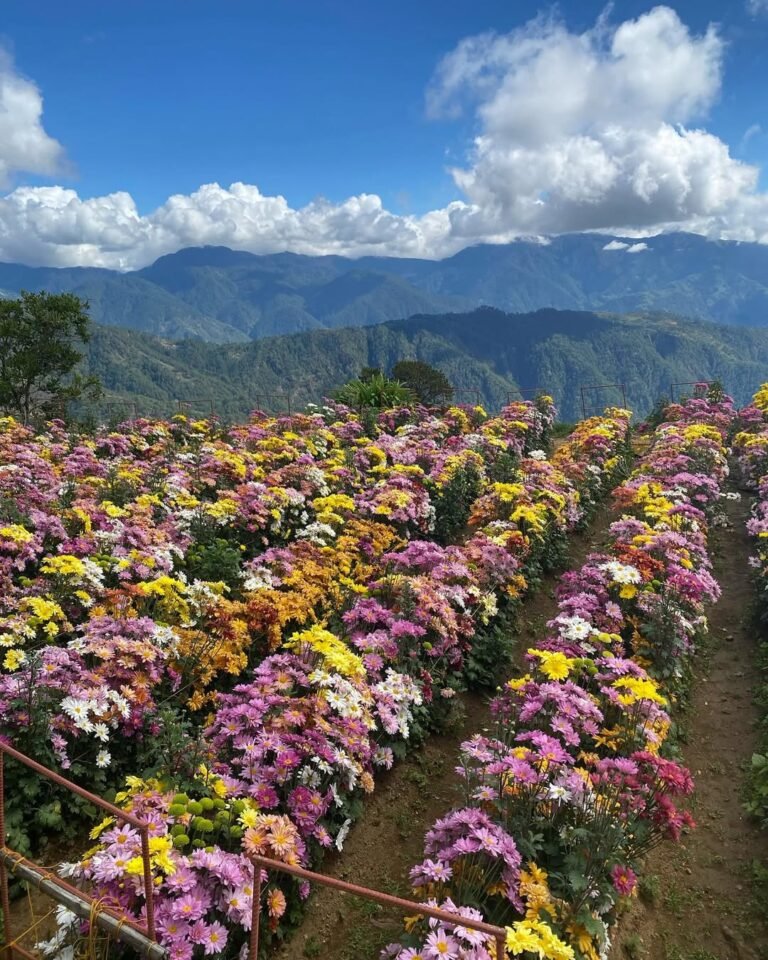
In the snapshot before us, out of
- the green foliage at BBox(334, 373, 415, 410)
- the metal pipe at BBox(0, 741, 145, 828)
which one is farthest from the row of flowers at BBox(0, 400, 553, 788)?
the green foliage at BBox(334, 373, 415, 410)

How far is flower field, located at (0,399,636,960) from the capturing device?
3562 mm

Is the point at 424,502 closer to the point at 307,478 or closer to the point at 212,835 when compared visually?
the point at 307,478

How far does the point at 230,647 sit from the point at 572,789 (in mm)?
2905

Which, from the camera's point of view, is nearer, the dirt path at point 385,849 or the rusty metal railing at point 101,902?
the rusty metal railing at point 101,902

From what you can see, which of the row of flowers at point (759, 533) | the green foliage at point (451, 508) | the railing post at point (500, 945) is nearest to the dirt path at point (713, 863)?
the row of flowers at point (759, 533)

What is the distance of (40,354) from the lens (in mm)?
16781

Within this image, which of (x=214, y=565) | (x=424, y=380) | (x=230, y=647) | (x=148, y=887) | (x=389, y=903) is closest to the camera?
(x=389, y=903)

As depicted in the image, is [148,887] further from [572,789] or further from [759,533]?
[759,533]

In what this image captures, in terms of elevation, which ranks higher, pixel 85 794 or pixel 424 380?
pixel 424 380

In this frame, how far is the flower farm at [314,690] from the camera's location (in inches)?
134

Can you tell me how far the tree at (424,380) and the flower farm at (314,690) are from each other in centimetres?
1593

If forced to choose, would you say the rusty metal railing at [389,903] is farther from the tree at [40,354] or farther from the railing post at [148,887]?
the tree at [40,354]

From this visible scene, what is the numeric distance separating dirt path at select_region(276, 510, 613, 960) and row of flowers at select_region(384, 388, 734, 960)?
1.39ft

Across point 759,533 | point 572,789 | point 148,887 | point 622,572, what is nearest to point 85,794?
point 148,887
